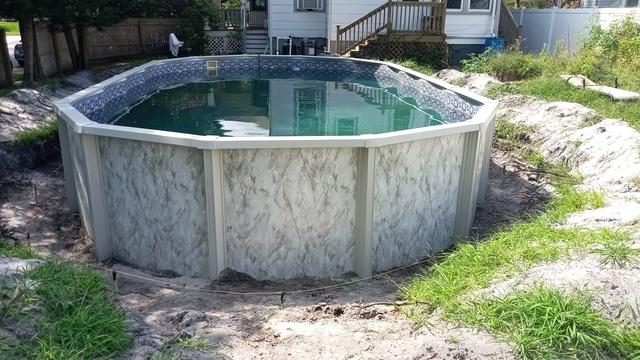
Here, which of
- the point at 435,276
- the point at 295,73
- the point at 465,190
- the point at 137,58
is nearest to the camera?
the point at 435,276

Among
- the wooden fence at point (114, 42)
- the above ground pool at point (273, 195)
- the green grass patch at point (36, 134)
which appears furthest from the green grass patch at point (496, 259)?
the wooden fence at point (114, 42)

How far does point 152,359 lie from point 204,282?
2.29 metres

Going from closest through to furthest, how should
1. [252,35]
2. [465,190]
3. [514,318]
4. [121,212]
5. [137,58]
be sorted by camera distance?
[514,318] → [121,212] → [465,190] → [137,58] → [252,35]

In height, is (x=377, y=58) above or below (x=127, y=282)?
above

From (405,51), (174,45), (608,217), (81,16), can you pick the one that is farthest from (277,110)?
(174,45)

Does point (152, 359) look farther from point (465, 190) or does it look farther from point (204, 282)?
point (465, 190)

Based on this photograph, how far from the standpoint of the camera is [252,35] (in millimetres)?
19797

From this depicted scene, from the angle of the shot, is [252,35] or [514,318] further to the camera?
[252,35]

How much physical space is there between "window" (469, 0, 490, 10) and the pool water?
6.25m

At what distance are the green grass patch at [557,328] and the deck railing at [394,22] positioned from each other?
1407 centimetres

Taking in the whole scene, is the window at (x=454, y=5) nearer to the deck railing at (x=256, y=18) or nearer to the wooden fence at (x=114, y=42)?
the deck railing at (x=256, y=18)

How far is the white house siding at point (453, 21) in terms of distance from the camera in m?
17.4

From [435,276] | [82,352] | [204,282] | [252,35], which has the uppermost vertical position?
[252,35]

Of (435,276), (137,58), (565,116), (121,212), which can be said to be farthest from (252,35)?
(435,276)
